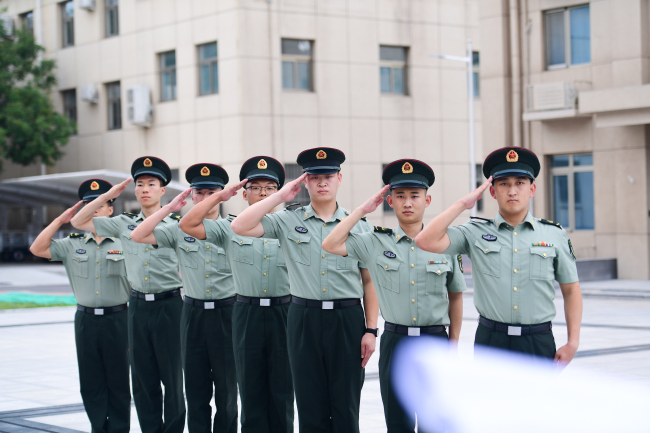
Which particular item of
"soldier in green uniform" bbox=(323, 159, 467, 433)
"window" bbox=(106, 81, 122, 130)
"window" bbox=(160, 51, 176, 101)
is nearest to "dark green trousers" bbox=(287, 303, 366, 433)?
"soldier in green uniform" bbox=(323, 159, 467, 433)

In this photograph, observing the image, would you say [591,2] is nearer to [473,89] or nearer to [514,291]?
[473,89]

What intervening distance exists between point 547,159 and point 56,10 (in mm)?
21050

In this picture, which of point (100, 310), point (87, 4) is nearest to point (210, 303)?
point (100, 310)

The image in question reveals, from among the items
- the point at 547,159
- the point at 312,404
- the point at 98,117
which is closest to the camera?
the point at 312,404

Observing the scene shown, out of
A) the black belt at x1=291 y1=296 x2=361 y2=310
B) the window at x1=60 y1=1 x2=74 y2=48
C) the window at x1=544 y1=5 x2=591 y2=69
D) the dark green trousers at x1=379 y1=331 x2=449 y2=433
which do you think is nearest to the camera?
the dark green trousers at x1=379 y1=331 x2=449 y2=433

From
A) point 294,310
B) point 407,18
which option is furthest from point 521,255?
point 407,18

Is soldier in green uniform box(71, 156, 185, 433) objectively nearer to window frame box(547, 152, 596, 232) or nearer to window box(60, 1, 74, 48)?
window frame box(547, 152, 596, 232)

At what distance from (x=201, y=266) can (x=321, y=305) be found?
A: 1.45 meters

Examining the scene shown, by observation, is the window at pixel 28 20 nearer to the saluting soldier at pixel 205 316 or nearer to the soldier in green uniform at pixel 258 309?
the saluting soldier at pixel 205 316

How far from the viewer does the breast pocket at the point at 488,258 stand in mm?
5055

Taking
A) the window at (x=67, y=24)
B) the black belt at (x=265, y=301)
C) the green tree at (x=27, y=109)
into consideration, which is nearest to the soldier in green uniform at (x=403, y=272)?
the black belt at (x=265, y=301)

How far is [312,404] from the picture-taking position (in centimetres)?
546

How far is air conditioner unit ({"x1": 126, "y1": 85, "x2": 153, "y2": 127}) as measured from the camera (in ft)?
98.5

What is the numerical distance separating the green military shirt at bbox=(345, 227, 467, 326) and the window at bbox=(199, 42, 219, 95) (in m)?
24.0
